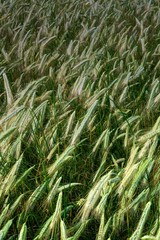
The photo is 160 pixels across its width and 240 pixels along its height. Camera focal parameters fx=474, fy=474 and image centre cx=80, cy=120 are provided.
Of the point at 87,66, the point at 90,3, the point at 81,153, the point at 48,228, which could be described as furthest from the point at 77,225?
the point at 90,3

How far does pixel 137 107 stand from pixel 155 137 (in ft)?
1.36

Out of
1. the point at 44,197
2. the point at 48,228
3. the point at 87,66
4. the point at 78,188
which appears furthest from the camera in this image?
the point at 87,66

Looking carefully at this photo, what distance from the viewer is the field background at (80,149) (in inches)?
41.9

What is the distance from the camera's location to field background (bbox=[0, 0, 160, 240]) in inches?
41.9

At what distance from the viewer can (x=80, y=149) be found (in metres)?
1.43

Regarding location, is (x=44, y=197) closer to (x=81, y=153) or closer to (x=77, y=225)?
(x=77, y=225)

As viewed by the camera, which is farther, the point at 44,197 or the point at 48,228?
the point at 44,197

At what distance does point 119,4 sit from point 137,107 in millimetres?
1485

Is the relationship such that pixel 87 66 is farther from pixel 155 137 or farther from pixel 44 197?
pixel 44 197

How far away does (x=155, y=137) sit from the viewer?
4.10 feet

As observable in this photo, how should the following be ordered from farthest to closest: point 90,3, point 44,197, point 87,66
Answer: point 90,3, point 87,66, point 44,197

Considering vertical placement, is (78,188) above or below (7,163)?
below

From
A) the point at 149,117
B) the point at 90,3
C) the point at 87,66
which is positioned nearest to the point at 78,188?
the point at 149,117

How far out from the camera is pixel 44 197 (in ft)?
3.82
